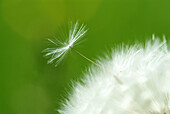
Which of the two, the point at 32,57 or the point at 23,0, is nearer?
the point at 32,57

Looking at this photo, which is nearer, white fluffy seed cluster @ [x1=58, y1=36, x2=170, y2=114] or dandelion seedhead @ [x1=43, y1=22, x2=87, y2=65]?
white fluffy seed cluster @ [x1=58, y1=36, x2=170, y2=114]

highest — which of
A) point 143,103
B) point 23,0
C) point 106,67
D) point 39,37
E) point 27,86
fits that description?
point 23,0

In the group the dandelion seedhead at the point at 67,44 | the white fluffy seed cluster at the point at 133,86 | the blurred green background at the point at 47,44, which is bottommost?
the white fluffy seed cluster at the point at 133,86

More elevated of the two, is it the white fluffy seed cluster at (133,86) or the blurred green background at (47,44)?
the blurred green background at (47,44)

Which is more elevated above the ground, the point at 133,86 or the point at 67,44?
the point at 67,44

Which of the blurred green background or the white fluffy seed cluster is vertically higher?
the blurred green background

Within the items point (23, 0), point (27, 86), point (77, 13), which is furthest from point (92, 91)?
point (23, 0)

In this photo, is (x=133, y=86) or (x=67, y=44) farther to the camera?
(x=67, y=44)

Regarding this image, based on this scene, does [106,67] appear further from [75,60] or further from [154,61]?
[75,60]
